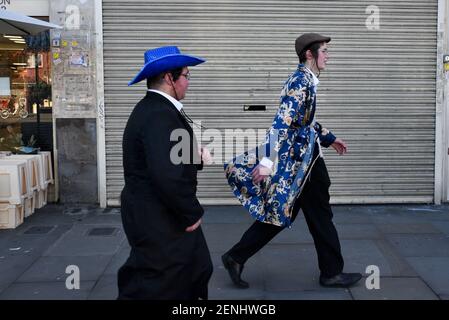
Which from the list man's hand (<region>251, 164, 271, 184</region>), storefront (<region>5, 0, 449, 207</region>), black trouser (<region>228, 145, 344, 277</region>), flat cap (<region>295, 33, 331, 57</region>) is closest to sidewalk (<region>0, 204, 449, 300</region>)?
black trouser (<region>228, 145, 344, 277</region>)

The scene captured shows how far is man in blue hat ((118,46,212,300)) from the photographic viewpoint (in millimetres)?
3113

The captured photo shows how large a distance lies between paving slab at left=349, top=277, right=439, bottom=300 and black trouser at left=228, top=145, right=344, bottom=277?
261 mm

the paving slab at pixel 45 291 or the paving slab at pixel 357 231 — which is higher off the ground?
the paving slab at pixel 357 231

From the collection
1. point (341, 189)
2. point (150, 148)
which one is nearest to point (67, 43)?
point (341, 189)

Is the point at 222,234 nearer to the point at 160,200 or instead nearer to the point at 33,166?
the point at 33,166

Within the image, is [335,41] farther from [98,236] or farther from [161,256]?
[161,256]

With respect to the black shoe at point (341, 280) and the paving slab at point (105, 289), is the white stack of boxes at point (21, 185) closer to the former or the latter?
the paving slab at point (105, 289)

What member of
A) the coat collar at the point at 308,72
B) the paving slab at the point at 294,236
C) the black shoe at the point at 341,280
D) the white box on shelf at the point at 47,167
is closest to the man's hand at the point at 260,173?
the coat collar at the point at 308,72

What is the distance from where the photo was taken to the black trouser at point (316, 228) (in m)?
4.75

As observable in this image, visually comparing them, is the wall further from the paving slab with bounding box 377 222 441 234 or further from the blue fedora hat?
the blue fedora hat

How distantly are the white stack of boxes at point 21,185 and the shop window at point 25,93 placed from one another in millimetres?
397

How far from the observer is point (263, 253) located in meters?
5.88

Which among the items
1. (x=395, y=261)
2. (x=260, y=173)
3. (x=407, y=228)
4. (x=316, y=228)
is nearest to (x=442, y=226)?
(x=407, y=228)

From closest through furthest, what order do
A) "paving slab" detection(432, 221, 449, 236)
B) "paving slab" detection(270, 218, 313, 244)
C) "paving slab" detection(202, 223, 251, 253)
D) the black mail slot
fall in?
"paving slab" detection(202, 223, 251, 253) → "paving slab" detection(270, 218, 313, 244) → "paving slab" detection(432, 221, 449, 236) → the black mail slot
